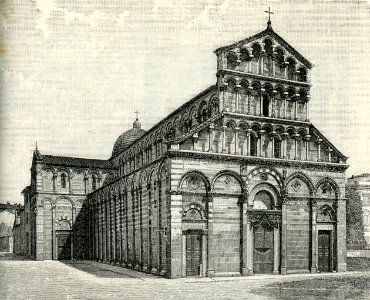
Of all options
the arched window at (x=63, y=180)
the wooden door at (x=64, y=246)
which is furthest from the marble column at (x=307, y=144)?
the arched window at (x=63, y=180)

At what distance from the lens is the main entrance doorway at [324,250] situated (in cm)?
2030

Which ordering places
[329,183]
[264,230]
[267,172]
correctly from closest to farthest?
[264,230]
[267,172]
[329,183]

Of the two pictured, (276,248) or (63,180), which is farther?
(63,180)

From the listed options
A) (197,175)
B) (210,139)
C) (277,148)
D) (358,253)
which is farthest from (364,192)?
(197,175)

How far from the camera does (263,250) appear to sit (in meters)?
19.2

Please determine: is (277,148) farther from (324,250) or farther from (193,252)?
(193,252)

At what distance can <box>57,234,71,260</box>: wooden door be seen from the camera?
31373 mm

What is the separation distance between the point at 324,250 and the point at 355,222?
650 inches

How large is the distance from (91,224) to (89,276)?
482 inches

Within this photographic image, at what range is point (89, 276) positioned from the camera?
19.0m

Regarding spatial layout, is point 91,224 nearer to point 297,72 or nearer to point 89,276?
point 89,276

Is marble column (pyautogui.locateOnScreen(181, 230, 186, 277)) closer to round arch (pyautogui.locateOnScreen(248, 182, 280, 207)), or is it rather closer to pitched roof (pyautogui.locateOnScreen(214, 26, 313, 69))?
round arch (pyautogui.locateOnScreen(248, 182, 280, 207))

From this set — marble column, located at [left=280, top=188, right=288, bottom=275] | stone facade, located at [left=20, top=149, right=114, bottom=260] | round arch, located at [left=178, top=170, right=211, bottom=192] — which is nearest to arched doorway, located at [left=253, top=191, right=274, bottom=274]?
marble column, located at [left=280, top=188, right=288, bottom=275]

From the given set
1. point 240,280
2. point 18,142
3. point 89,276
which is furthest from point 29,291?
point 240,280
